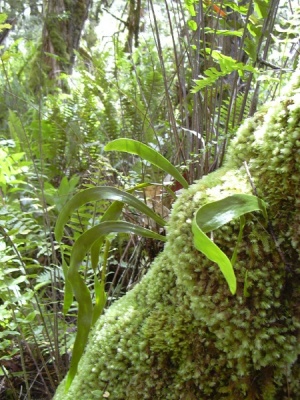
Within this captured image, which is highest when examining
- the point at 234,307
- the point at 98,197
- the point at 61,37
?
the point at 61,37

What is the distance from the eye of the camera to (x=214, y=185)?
2.50 ft

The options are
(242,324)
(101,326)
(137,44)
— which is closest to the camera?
(242,324)

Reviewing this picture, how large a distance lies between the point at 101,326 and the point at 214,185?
0.44 m

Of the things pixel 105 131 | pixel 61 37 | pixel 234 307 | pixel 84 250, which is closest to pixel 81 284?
pixel 84 250

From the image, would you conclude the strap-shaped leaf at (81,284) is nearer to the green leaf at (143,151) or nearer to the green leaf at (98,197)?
the green leaf at (98,197)

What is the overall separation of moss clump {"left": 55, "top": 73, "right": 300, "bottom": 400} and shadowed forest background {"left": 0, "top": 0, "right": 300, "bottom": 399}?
0.47 ft

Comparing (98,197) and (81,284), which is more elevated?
(98,197)

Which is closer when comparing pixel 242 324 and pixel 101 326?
pixel 242 324


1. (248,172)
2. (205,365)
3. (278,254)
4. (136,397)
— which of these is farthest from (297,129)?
(136,397)

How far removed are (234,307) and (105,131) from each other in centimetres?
128

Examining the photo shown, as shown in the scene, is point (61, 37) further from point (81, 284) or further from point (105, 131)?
point (81, 284)

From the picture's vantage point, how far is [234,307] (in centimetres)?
65

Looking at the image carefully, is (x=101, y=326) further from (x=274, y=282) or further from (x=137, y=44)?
(x=137, y=44)

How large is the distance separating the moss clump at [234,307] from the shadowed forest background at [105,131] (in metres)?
0.14
